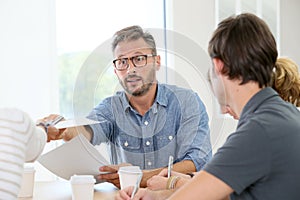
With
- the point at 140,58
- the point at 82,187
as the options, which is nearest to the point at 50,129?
the point at 82,187

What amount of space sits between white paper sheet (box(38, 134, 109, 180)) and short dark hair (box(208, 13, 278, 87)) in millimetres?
696

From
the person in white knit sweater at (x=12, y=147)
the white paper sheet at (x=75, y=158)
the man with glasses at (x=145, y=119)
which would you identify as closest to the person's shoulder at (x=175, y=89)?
the man with glasses at (x=145, y=119)

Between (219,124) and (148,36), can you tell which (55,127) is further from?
(219,124)

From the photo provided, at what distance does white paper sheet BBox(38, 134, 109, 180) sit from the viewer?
168cm

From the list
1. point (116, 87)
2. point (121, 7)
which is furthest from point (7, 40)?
point (116, 87)

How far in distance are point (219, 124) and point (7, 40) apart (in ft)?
5.76

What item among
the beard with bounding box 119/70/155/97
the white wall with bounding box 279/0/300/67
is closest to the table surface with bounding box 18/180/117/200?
the beard with bounding box 119/70/155/97

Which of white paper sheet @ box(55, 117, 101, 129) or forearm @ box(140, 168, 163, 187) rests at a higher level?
white paper sheet @ box(55, 117, 101, 129)

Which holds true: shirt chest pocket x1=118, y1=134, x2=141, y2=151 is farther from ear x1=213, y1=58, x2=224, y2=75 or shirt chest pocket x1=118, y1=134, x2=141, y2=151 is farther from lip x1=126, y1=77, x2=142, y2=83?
ear x1=213, y1=58, x2=224, y2=75

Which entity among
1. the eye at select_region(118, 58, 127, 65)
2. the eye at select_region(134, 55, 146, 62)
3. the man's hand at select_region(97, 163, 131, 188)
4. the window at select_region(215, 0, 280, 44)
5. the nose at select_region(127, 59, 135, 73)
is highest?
the window at select_region(215, 0, 280, 44)

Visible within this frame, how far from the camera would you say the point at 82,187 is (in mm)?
1526

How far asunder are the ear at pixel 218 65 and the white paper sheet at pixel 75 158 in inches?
26.3

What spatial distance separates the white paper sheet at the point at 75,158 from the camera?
5.50 ft

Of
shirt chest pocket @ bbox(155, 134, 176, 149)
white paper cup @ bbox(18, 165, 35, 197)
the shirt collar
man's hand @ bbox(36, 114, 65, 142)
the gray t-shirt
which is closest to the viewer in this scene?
the gray t-shirt
